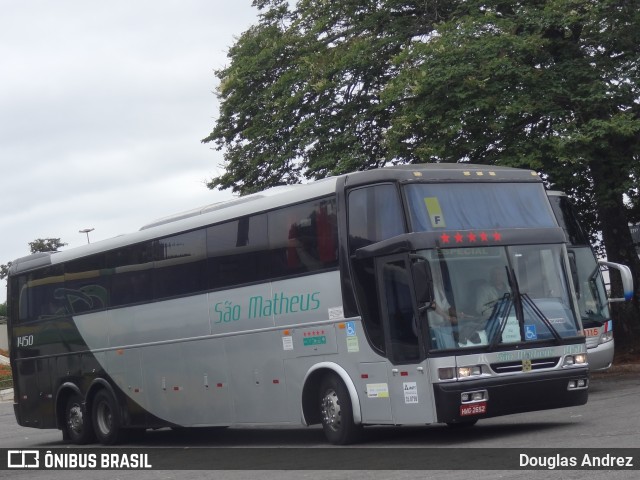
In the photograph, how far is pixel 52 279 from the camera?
2103 cm

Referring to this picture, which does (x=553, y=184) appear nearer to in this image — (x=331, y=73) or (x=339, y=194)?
(x=331, y=73)

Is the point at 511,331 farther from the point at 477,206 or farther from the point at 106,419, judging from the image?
the point at 106,419

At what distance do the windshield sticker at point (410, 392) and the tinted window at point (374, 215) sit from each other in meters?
1.93

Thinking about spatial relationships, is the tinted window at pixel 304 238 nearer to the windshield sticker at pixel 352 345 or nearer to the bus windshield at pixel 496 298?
the windshield sticker at pixel 352 345

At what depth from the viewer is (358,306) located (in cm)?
1432

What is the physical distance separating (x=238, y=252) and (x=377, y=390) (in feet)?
11.7

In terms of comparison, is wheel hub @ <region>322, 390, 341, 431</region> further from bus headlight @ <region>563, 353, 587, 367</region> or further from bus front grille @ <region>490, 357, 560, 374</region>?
bus headlight @ <region>563, 353, 587, 367</region>

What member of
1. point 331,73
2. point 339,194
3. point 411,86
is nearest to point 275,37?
point 331,73

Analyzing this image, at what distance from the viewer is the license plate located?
43.5 feet

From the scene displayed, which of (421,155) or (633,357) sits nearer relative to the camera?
(421,155)

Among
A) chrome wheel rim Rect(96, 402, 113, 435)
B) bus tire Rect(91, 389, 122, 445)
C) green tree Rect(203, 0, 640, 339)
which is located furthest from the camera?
green tree Rect(203, 0, 640, 339)

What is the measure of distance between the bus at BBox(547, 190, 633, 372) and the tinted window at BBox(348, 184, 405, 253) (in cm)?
822

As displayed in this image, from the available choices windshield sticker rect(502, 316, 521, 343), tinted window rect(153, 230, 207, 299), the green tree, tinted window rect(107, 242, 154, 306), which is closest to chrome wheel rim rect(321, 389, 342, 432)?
windshield sticker rect(502, 316, 521, 343)

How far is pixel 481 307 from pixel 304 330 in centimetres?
285
